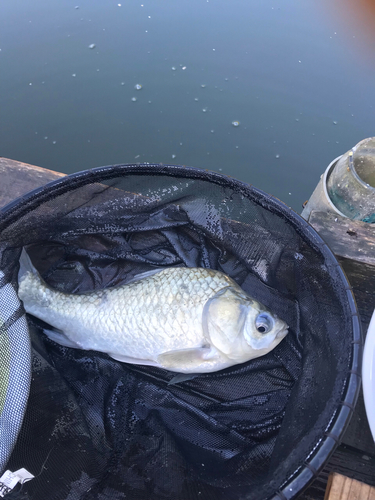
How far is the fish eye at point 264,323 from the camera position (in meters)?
1.05

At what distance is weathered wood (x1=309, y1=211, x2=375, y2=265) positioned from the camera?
1256 mm

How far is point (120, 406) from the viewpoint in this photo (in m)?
1.18

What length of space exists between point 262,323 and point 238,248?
1.01 ft

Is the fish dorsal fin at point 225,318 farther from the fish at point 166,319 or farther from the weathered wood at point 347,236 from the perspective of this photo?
the weathered wood at point 347,236

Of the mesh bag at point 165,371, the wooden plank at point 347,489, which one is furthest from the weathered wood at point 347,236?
the wooden plank at point 347,489

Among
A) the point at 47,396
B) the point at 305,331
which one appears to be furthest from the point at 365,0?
the point at 47,396

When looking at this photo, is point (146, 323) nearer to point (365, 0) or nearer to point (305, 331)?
point (305, 331)

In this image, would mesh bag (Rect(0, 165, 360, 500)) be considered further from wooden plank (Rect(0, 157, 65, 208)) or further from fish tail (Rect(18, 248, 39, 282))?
wooden plank (Rect(0, 157, 65, 208))

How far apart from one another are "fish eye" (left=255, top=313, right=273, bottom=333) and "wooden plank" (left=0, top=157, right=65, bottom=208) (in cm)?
114

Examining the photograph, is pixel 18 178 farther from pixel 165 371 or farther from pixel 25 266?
pixel 165 371

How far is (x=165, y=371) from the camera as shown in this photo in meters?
1.28

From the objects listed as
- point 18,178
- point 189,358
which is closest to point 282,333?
point 189,358

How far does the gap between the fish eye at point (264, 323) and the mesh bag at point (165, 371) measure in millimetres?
139

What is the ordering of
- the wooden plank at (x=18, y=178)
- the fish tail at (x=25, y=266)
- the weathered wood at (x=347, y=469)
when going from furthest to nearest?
1. the wooden plank at (x=18, y=178)
2. the fish tail at (x=25, y=266)
3. the weathered wood at (x=347, y=469)
